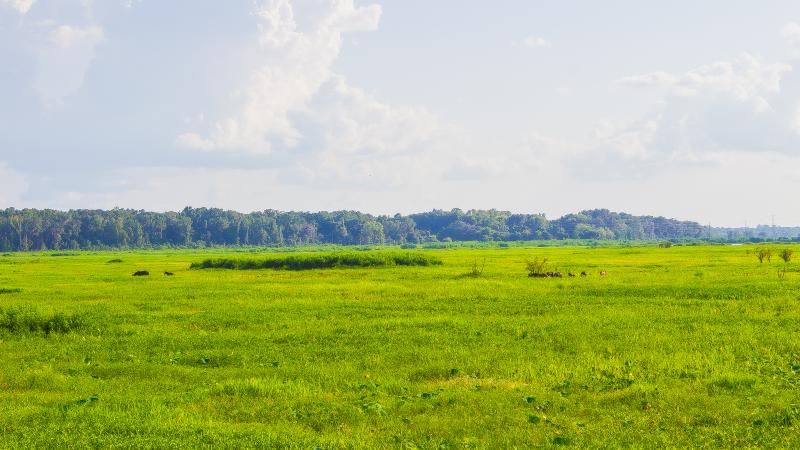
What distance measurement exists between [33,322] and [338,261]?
46.9 meters

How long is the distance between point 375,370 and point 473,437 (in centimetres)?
637

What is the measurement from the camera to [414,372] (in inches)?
699

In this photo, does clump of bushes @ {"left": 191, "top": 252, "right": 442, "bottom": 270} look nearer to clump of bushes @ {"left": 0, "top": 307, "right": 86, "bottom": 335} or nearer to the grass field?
the grass field

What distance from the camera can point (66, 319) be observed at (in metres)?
25.8

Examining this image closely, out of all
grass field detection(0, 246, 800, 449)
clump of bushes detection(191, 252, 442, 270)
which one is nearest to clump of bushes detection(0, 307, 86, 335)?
grass field detection(0, 246, 800, 449)

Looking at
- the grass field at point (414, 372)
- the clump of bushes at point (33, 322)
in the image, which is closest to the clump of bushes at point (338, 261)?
the grass field at point (414, 372)

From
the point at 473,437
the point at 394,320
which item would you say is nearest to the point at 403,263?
→ the point at 394,320

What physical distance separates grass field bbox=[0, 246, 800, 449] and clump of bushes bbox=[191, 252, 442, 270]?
37.0 m

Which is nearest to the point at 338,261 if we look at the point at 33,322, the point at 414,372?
the point at 33,322

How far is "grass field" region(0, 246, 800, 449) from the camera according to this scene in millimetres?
12461

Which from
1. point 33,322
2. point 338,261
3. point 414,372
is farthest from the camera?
point 338,261

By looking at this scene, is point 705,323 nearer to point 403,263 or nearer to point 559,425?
point 559,425

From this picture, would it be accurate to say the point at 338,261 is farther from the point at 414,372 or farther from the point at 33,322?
the point at 414,372

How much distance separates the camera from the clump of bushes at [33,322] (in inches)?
990
